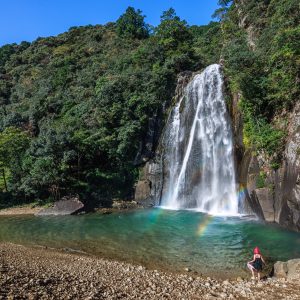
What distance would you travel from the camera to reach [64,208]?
3222cm

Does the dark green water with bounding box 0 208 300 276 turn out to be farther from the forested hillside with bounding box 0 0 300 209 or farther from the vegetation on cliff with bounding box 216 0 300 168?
the vegetation on cliff with bounding box 216 0 300 168

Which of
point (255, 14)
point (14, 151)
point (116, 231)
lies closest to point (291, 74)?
point (116, 231)

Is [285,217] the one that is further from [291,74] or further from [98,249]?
[98,249]

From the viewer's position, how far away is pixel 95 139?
126ft

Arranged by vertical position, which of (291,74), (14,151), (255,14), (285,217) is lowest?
(285,217)

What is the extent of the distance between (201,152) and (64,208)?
1539 cm

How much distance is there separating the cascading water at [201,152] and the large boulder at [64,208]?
362 inches

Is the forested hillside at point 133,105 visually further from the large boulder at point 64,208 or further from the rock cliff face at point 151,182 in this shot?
the large boulder at point 64,208

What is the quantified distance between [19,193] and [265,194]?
2806 centimetres

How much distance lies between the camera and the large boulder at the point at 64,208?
105ft

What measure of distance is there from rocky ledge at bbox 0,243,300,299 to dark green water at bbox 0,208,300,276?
1989mm

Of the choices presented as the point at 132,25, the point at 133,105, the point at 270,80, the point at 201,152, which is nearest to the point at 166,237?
the point at 201,152

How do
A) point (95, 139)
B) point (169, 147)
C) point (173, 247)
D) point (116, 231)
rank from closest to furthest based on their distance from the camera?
point (173, 247), point (116, 231), point (169, 147), point (95, 139)

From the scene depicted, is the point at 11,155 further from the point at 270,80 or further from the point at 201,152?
the point at 270,80
